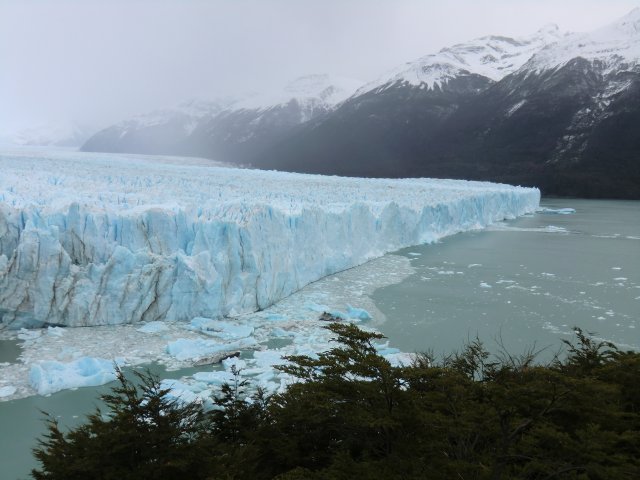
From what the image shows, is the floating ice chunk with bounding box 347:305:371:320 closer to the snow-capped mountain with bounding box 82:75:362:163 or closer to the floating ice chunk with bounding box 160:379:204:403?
the floating ice chunk with bounding box 160:379:204:403

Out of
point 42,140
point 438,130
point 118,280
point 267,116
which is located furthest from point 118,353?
point 42,140

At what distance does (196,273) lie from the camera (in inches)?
303

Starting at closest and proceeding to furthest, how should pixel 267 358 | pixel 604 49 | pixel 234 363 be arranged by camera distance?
pixel 234 363 < pixel 267 358 < pixel 604 49

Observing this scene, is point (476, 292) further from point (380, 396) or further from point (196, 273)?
point (380, 396)

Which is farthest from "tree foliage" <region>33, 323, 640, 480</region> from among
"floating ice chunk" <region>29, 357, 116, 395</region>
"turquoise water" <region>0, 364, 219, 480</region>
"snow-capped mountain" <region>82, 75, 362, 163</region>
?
"snow-capped mountain" <region>82, 75, 362, 163</region>

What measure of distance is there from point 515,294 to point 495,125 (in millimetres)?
48059

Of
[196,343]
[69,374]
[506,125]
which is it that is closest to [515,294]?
[196,343]

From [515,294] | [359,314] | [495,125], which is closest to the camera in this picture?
[359,314]

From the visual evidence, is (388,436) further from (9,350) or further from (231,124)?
(231,124)

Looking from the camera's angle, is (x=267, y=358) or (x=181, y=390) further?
(x=267, y=358)

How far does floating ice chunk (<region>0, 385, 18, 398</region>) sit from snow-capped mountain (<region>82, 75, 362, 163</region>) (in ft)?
219

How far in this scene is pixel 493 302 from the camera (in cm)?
927

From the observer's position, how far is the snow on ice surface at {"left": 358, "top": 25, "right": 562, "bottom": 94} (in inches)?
2682

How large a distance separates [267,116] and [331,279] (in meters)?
77.5
